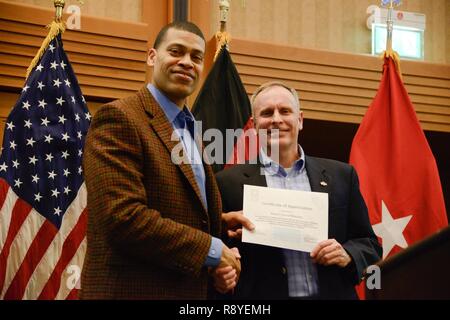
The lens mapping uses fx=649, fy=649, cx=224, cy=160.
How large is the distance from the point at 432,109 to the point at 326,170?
241 centimetres

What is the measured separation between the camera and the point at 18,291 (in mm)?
3250

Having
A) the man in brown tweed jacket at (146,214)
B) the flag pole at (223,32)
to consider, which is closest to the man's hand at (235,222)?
the man in brown tweed jacket at (146,214)

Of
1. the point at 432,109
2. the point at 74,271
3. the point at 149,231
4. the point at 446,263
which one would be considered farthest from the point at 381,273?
the point at 432,109

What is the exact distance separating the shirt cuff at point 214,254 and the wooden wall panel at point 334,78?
97.2 inches

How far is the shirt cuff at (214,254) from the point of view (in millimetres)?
1984

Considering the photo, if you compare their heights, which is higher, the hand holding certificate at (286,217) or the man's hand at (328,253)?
the hand holding certificate at (286,217)

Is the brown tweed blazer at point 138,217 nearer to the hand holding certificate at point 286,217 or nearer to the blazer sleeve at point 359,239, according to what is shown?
the hand holding certificate at point 286,217

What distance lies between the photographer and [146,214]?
1898mm

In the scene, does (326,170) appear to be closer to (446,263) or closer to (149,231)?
(149,231)

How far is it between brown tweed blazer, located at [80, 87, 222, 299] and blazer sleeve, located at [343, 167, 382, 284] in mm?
647

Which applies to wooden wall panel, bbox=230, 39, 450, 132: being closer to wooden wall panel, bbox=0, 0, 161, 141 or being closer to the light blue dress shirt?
wooden wall panel, bbox=0, 0, 161, 141

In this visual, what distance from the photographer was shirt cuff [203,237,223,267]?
1.98 meters

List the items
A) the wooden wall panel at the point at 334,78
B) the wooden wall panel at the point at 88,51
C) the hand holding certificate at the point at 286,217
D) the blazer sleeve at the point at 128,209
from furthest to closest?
the wooden wall panel at the point at 334,78 < the wooden wall panel at the point at 88,51 < the hand holding certificate at the point at 286,217 < the blazer sleeve at the point at 128,209

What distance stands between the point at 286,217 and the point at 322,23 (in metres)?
2.83
